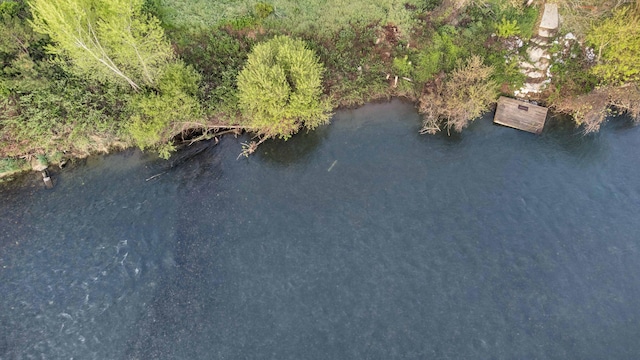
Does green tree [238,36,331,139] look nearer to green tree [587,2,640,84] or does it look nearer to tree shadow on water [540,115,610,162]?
tree shadow on water [540,115,610,162]

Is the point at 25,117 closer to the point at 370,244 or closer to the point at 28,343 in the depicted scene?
the point at 28,343

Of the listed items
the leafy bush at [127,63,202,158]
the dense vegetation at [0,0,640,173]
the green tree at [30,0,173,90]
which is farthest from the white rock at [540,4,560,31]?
the green tree at [30,0,173,90]

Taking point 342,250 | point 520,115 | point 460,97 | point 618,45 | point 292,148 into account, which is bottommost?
point 342,250

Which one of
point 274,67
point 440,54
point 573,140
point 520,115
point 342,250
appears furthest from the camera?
point 440,54

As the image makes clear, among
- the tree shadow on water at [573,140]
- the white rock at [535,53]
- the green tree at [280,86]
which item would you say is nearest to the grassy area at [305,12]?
the green tree at [280,86]

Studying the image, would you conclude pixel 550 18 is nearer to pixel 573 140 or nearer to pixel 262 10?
pixel 573 140

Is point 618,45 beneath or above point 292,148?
above

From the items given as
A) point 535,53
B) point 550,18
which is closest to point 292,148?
point 535,53
